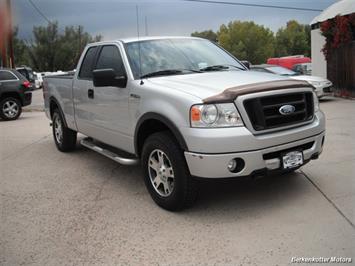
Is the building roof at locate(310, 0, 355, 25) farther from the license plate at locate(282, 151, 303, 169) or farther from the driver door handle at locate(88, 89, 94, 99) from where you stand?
the license plate at locate(282, 151, 303, 169)

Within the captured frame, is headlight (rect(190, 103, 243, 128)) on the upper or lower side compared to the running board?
upper

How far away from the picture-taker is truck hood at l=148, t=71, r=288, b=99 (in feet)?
14.0

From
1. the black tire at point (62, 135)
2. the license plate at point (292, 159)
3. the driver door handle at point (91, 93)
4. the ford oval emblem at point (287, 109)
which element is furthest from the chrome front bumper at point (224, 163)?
the black tire at point (62, 135)

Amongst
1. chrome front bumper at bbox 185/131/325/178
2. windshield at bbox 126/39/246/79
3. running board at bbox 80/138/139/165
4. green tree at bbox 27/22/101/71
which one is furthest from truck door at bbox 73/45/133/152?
green tree at bbox 27/22/101/71

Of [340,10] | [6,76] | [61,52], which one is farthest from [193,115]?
[61,52]

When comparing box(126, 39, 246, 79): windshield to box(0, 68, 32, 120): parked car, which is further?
box(0, 68, 32, 120): parked car

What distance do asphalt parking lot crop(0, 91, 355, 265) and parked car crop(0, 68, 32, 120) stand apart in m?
8.21

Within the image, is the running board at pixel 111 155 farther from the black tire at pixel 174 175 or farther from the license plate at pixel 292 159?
the license plate at pixel 292 159

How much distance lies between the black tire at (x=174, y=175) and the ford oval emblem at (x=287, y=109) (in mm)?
1100

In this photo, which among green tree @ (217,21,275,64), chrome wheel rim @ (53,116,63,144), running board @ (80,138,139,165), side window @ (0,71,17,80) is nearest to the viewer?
running board @ (80,138,139,165)

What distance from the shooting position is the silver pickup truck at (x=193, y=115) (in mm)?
4078

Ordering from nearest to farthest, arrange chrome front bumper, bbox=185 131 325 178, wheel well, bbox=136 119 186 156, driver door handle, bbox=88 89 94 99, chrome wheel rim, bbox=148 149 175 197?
chrome front bumper, bbox=185 131 325 178
chrome wheel rim, bbox=148 149 175 197
wheel well, bbox=136 119 186 156
driver door handle, bbox=88 89 94 99

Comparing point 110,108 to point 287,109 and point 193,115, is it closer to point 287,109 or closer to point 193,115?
point 193,115

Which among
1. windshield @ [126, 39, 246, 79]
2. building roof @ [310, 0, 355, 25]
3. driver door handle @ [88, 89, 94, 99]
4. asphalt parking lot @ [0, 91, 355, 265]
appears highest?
building roof @ [310, 0, 355, 25]
